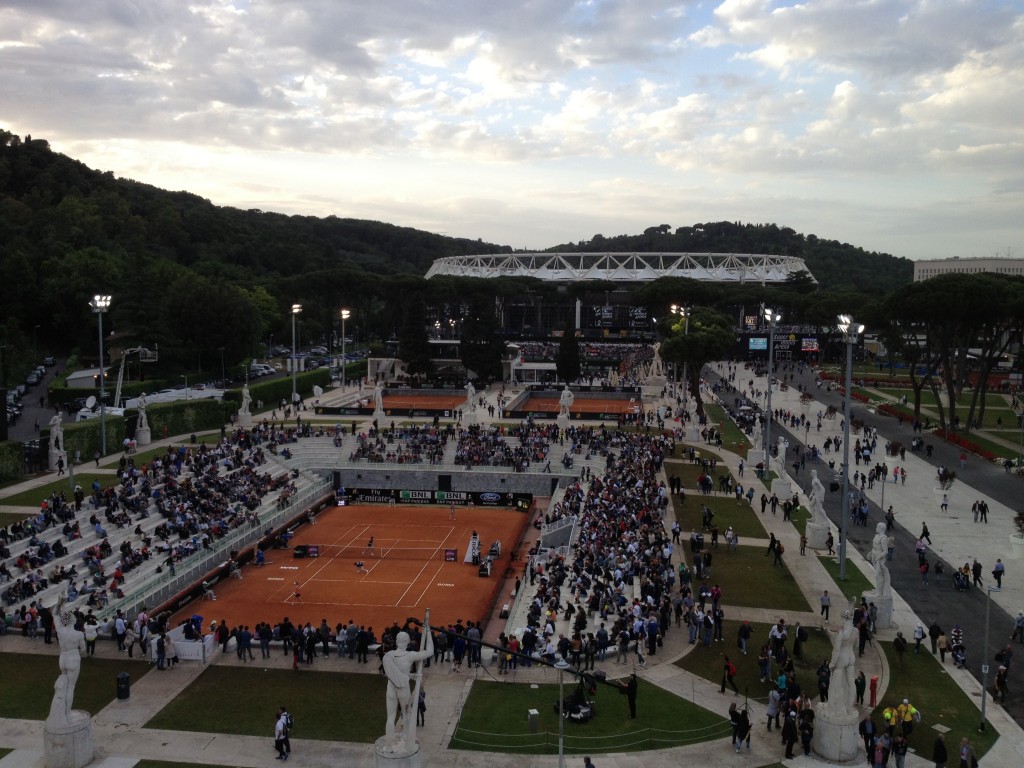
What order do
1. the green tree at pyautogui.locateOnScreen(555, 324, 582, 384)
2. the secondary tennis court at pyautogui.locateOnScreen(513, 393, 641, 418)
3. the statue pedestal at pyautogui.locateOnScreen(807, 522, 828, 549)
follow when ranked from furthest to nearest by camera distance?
the green tree at pyautogui.locateOnScreen(555, 324, 582, 384), the secondary tennis court at pyautogui.locateOnScreen(513, 393, 641, 418), the statue pedestal at pyautogui.locateOnScreen(807, 522, 828, 549)

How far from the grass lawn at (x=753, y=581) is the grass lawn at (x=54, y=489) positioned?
2907cm

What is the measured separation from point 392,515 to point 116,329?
4551 centimetres

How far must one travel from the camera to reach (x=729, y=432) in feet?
205

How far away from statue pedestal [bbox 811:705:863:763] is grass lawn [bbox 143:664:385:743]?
982cm

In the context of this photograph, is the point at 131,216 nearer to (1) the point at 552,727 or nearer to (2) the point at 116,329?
(2) the point at 116,329

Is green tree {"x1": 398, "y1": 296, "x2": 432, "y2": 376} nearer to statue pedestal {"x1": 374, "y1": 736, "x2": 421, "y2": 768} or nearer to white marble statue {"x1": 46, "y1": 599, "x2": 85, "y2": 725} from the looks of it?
white marble statue {"x1": 46, "y1": 599, "x2": 85, "y2": 725}

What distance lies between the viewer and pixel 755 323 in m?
130

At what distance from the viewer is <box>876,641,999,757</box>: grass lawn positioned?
64.0 feet

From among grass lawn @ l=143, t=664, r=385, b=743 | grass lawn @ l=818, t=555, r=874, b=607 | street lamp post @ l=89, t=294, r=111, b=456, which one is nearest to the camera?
grass lawn @ l=143, t=664, r=385, b=743

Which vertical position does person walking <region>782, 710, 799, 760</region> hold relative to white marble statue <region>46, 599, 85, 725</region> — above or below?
below

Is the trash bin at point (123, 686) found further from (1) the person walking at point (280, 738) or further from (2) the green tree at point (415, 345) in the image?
(2) the green tree at point (415, 345)

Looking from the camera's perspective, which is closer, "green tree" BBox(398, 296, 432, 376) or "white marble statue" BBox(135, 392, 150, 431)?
"white marble statue" BBox(135, 392, 150, 431)

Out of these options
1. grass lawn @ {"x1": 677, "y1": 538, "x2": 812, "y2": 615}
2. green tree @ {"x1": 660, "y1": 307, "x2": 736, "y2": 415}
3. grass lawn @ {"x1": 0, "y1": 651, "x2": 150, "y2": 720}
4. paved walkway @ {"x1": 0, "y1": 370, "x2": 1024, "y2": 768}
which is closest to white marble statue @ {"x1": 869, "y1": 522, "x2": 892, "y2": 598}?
paved walkway @ {"x1": 0, "y1": 370, "x2": 1024, "y2": 768}

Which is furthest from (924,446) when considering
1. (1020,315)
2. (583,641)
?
(583,641)
